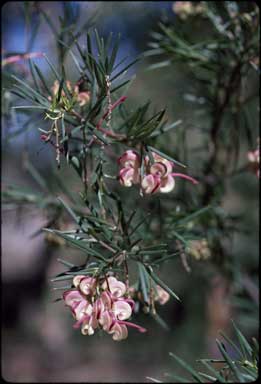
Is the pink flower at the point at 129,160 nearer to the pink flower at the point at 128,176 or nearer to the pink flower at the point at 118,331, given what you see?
the pink flower at the point at 128,176

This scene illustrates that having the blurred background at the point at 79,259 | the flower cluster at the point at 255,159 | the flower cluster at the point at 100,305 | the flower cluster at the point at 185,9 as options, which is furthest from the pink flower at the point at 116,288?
the flower cluster at the point at 185,9

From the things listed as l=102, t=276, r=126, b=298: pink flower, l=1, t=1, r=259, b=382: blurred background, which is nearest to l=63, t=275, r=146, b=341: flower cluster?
l=102, t=276, r=126, b=298: pink flower

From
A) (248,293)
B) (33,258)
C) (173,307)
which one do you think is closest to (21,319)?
(33,258)

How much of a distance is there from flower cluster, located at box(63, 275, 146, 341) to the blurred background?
0.11m

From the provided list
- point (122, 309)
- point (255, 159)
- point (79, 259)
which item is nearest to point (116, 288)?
point (122, 309)

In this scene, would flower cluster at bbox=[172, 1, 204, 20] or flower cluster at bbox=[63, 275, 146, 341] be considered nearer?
flower cluster at bbox=[63, 275, 146, 341]

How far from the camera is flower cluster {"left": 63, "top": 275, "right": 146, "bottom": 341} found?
33 cm

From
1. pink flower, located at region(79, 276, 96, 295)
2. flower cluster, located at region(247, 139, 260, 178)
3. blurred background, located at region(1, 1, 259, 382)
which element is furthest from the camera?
blurred background, located at region(1, 1, 259, 382)

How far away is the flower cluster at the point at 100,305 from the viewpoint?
0.33m

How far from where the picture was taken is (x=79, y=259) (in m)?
1.92

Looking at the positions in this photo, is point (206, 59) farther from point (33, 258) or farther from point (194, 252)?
point (33, 258)

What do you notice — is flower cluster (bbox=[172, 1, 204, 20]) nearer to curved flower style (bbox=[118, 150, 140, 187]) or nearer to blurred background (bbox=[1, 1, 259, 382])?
blurred background (bbox=[1, 1, 259, 382])

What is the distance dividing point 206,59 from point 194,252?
218 millimetres

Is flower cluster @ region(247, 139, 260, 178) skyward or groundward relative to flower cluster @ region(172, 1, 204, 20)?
groundward
